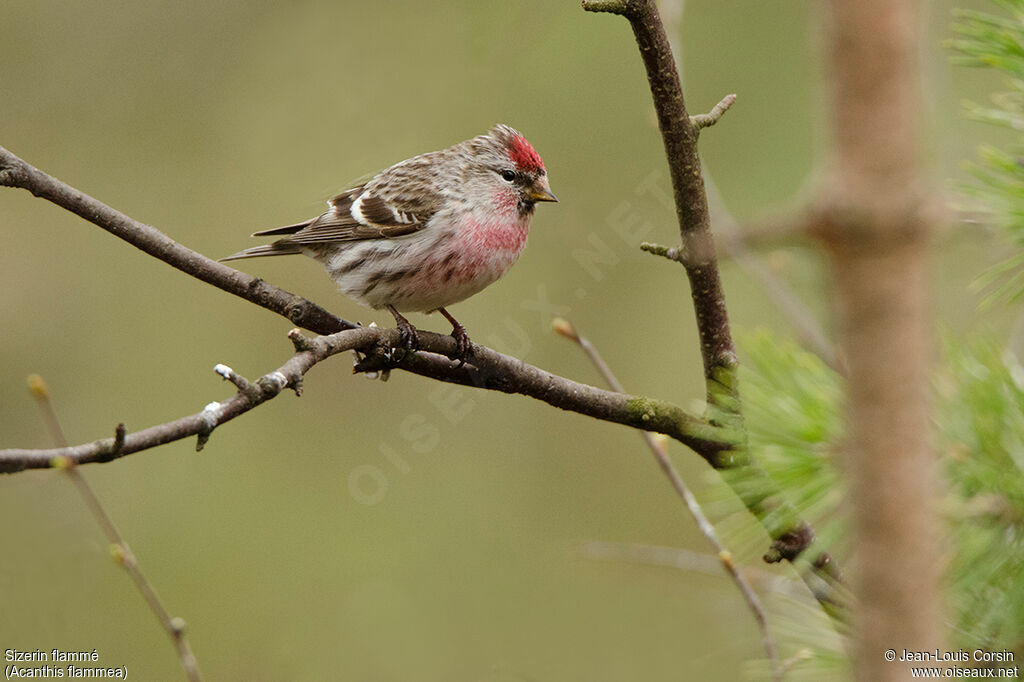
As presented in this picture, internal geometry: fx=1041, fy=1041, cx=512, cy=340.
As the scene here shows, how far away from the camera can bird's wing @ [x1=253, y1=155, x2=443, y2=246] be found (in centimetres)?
433

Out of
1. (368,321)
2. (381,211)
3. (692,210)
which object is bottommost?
(368,321)

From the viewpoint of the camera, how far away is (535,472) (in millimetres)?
6941

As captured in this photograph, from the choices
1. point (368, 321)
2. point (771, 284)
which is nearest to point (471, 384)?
point (771, 284)

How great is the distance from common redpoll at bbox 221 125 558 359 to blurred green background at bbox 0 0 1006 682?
1.58 meters

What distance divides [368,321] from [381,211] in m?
2.16

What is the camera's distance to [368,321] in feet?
21.6

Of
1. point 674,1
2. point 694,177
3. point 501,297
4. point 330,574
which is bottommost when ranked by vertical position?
point 330,574

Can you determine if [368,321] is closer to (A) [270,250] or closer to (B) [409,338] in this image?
(A) [270,250]

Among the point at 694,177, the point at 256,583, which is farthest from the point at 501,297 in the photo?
the point at 694,177

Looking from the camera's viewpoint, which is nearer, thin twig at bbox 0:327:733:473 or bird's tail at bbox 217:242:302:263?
thin twig at bbox 0:327:733:473

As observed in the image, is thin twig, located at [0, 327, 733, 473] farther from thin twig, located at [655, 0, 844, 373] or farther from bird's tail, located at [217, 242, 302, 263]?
bird's tail, located at [217, 242, 302, 263]

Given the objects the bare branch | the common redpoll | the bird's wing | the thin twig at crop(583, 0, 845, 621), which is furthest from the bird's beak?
the thin twig at crop(583, 0, 845, 621)

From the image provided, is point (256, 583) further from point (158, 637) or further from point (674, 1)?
point (674, 1)

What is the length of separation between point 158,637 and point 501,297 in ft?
9.71
